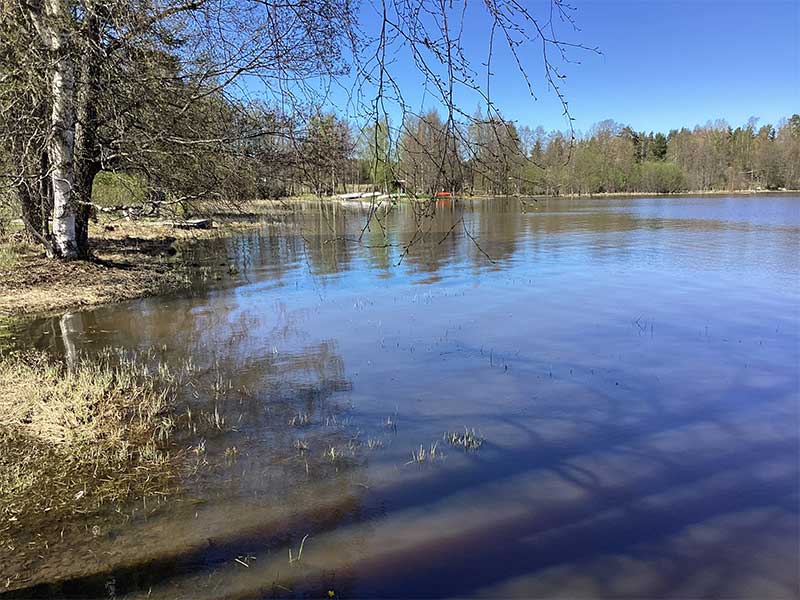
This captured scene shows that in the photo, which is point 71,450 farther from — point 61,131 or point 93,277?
point 93,277

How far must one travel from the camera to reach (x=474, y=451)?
567cm

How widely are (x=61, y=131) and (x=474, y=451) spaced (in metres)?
10.4

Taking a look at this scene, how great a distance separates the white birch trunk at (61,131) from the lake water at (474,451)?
3.58 m

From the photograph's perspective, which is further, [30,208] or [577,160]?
[577,160]

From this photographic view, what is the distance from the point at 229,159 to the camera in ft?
44.1

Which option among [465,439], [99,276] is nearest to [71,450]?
[465,439]

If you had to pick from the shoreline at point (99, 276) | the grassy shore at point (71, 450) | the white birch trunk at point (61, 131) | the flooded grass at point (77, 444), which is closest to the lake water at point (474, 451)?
the grassy shore at point (71, 450)

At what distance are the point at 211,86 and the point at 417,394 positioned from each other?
8523 mm

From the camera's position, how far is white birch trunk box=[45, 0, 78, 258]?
677cm

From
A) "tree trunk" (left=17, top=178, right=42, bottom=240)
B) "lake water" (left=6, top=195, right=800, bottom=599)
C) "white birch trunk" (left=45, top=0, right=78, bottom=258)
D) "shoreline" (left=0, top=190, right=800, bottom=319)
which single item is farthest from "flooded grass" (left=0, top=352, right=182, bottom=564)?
"tree trunk" (left=17, top=178, right=42, bottom=240)

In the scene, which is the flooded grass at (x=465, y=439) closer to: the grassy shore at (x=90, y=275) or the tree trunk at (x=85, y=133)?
the tree trunk at (x=85, y=133)

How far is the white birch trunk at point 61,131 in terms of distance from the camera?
22.2ft

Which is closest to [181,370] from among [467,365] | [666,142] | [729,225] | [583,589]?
[467,365]

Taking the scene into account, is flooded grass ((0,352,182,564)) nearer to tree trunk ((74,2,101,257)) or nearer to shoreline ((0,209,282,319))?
tree trunk ((74,2,101,257))
